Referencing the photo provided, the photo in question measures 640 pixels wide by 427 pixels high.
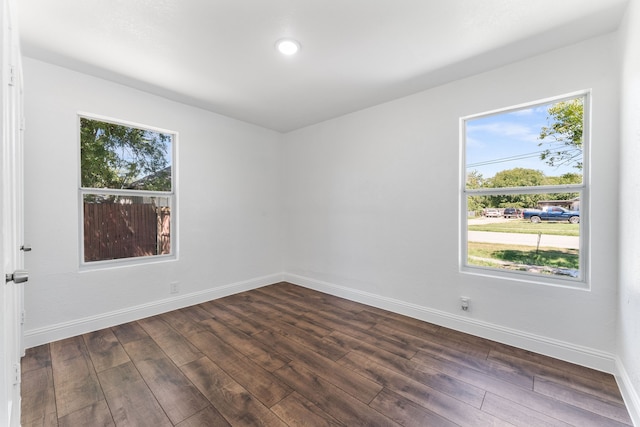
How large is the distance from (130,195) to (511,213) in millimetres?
3992

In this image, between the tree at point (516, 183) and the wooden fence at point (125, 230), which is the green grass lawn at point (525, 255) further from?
the wooden fence at point (125, 230)

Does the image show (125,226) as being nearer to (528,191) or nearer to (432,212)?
(432,212)

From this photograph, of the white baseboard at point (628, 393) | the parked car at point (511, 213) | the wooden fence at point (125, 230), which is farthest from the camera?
the wooden fence at point (125, 230)

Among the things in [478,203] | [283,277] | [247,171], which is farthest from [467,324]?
[247,171]

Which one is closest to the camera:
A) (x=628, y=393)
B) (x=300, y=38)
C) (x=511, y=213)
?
(x=628, y=393)

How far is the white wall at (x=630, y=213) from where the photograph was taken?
5.42 ft

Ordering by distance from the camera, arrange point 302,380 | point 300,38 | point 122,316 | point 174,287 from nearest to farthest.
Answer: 1. point 302,380
2. point 300,38
3. point 122,316
4. point 174,287

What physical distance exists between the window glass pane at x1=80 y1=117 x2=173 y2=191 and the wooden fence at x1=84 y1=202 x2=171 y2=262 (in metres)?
0.25

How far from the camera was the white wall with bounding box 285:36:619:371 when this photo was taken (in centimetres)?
211

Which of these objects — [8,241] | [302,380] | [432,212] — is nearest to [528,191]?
[432,212]

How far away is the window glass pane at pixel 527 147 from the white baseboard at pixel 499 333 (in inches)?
53.0

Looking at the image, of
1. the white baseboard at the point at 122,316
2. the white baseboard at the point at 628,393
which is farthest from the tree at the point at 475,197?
the white baseboard at the point at 122,316

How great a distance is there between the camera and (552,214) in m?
2.41

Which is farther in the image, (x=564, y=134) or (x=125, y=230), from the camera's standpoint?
(x=125, y=230)
